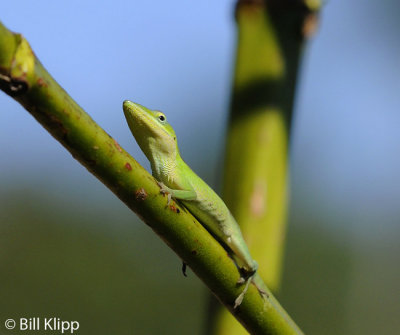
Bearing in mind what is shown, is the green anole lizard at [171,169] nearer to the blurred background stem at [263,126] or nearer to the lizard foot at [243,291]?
the blurred background stem at [263,126]

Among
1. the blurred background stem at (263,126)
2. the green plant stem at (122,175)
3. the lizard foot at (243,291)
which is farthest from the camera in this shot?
the blurred background stem at (263,126)

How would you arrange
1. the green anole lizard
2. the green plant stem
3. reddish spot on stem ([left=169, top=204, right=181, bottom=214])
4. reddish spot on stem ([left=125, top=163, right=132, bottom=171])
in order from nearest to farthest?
the green plant stem → reddish spot on stem ([left=125, top=163, right=132, bottom=171]) → reddish spot on stem ([left=169, top=204, right=181, bottom=214]) → the green anole lizard

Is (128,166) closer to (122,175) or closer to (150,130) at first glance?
(122,175)

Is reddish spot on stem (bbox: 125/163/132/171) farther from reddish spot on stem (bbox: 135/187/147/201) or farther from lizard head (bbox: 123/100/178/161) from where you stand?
lizard head (bbox: 123/100/178/161)

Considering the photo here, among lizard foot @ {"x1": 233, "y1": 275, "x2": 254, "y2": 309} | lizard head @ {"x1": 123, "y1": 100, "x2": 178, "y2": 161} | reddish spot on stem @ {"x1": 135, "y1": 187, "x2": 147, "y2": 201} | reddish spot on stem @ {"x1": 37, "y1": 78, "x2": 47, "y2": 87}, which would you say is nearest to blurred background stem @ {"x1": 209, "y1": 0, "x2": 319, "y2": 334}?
lizard foot @ {"x1": 233, "y1": 275, "x2": 254, "y2": 309}

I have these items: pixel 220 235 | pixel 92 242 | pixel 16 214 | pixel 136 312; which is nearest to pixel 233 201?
pixel 220 235

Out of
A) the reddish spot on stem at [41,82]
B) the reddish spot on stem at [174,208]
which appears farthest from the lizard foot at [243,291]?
the reddish spot on stem at [41,82]

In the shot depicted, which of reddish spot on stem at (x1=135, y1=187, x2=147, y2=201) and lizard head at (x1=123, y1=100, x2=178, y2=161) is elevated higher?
lizard head at (x1=123, y1=100, x2=178, y2=161)

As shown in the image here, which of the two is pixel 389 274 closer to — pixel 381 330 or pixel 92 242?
pixel 381 330
